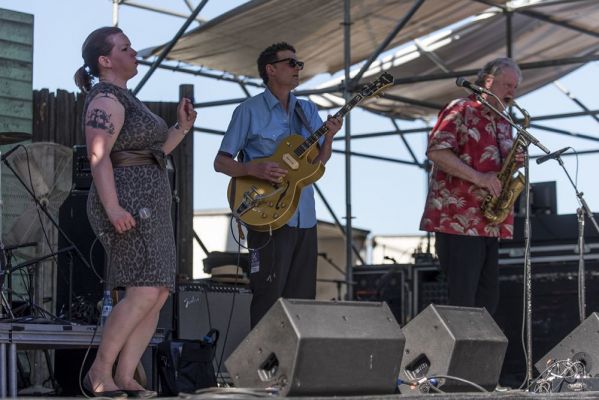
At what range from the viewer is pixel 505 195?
249 inches

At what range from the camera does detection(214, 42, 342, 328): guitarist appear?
18.6 feet

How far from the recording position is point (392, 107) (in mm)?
13078

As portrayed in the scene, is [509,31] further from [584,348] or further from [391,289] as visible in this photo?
[584,348]

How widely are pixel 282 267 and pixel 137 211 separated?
1.03 m

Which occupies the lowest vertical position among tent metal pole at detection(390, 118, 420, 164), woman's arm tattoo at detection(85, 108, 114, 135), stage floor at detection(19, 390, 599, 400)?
stage floor at detection(19, 390, 599, 400)

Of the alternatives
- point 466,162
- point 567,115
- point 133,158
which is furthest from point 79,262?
point 567,115

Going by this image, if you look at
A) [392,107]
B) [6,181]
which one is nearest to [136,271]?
[6,181]

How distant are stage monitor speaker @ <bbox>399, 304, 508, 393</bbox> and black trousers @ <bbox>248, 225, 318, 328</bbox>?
0.62m

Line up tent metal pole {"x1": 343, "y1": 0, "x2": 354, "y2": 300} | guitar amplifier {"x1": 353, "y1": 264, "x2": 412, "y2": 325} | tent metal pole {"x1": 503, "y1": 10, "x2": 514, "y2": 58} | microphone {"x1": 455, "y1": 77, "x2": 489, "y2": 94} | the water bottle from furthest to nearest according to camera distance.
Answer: tent metal pole {"x1": 503, "y1": 10, "x2": 514, "y2": 58}, guitar amplifier {"x1": 353, "y1": 264, "x2": 412, "y2": 325}, tent metal pole {"x1": 343, "y1": 0, "x2": 354, "y2": 300}, the water bottle, microphone {"x1": 455, "y1": 77, "x2": 489, "y2": 94}

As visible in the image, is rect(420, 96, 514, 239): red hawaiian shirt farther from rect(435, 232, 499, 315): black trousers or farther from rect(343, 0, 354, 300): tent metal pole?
rect(343, 0, 354, 300): tent metal pole

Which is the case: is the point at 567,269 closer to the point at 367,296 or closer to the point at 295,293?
the point at 367,296

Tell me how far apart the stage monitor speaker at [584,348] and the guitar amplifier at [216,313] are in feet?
6.55

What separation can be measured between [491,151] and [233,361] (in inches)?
92.4

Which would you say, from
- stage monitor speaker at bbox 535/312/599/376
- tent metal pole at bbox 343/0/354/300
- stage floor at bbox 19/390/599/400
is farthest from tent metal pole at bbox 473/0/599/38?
stage floor at bbox 19/390/599/400
